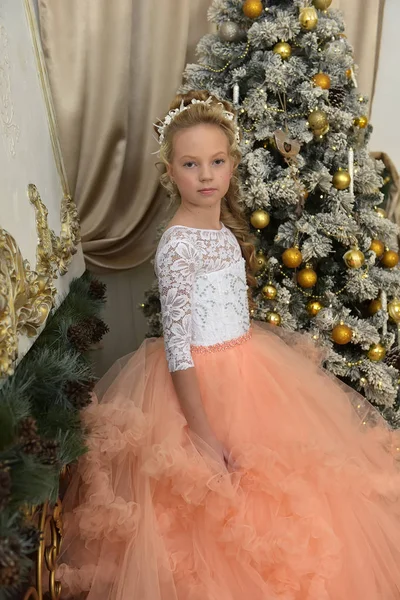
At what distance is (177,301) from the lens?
45.8 inches

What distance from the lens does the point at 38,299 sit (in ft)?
3.69

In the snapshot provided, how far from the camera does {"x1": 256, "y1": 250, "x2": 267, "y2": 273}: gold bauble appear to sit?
5.08 ft

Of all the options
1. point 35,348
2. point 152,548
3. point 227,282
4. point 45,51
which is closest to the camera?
point 152,548

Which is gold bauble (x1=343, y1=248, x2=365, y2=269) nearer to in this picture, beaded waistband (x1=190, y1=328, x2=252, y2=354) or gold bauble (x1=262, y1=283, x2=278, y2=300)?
gold bauble (x1=262, y1=283, x2=278, y2=300)

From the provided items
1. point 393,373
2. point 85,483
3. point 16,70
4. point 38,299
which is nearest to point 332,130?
point 393,373

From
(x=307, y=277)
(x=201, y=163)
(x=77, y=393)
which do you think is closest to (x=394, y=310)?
(x=307, y=277)

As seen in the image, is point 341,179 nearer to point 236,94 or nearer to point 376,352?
point 236,94

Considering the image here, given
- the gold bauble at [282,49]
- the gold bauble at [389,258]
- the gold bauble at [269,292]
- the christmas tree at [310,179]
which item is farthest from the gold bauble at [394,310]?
the gold bauble at [282,49]

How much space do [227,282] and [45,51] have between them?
1.09 m

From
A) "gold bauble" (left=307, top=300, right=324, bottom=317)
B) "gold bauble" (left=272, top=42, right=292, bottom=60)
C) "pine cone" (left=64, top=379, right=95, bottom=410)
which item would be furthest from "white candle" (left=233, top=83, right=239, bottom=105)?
"pine cone" (left=64, top=379, right=95, bottom=410)

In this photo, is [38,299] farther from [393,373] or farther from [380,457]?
[393,373]

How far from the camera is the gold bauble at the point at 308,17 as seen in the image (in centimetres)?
143

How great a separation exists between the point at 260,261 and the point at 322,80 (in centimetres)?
55

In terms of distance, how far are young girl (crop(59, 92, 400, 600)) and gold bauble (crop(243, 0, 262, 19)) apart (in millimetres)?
383
